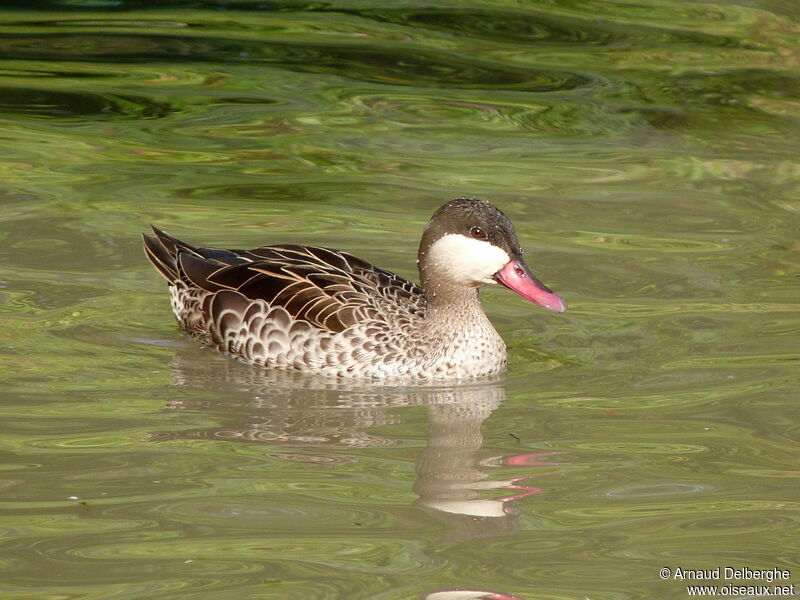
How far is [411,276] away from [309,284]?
169cm

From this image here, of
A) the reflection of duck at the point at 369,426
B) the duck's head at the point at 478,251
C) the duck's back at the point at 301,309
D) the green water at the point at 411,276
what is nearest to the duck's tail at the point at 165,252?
the duck's back at the point at 301,309

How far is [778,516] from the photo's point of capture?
21.8 feet

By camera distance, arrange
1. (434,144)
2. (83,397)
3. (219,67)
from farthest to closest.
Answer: (219,67) < (434,144) < (83,397)

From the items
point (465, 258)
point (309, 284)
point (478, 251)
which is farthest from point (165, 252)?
point (478, 251)

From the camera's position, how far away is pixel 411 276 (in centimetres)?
1041

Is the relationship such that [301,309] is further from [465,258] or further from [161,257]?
[161,257]

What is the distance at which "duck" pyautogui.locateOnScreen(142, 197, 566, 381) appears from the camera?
8430 millimetres

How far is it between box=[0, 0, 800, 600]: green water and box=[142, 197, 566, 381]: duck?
0.19 meters

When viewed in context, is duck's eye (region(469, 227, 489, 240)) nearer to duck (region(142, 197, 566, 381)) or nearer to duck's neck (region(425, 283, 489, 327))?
duck (region(142, 197, 566, 381))

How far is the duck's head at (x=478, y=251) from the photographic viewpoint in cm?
834

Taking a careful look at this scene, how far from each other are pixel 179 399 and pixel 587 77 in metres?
7.72

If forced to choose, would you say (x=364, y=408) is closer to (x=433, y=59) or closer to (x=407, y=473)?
(x=407, y=473)

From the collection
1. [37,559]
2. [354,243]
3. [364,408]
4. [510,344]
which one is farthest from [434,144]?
[37,559]

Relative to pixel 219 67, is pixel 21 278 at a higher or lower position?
lower
